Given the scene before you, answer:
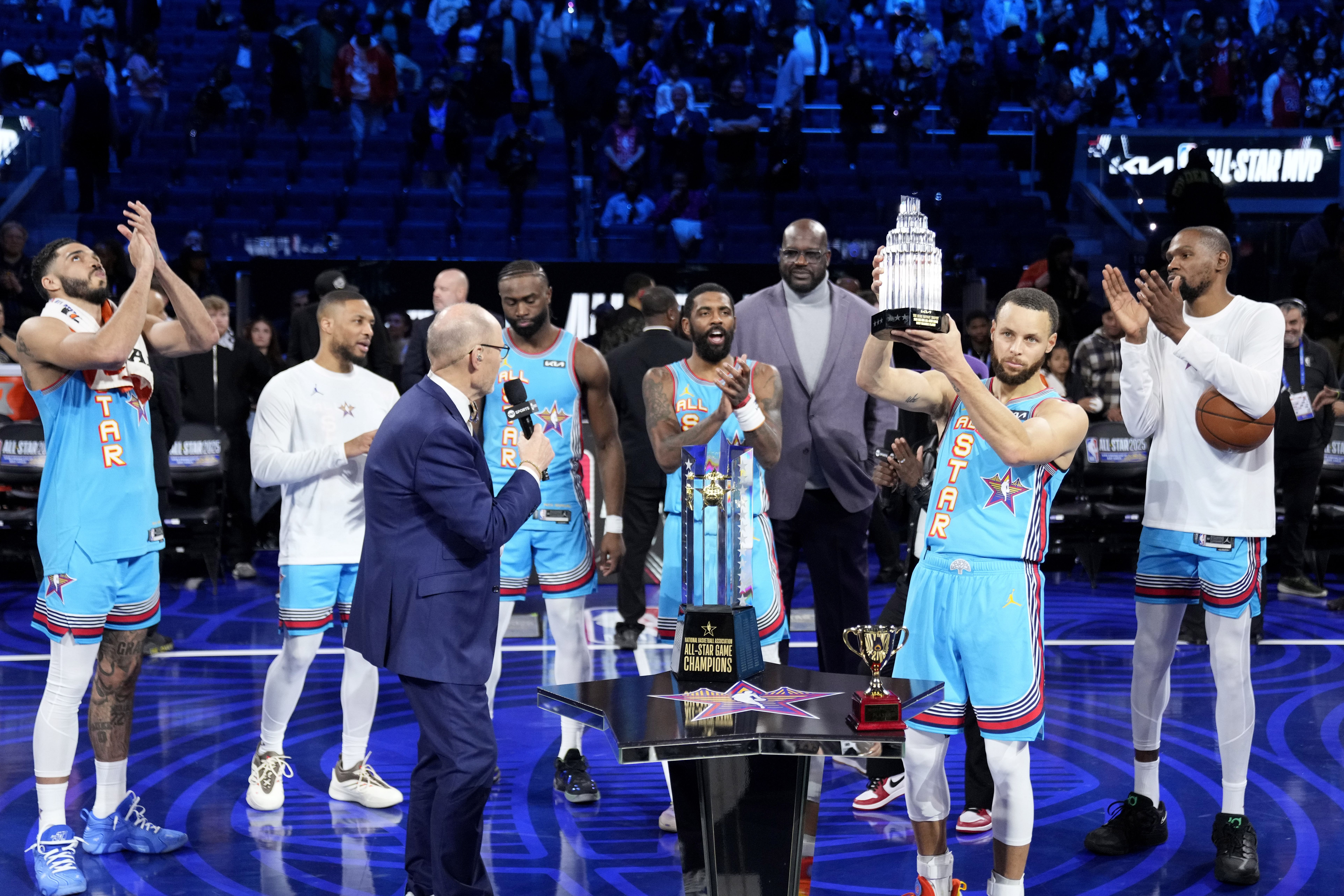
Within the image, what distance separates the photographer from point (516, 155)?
41.4 feet

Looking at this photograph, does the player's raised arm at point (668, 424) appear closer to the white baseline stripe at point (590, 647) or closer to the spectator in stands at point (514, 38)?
the white baseline stripe at point (590, 647)

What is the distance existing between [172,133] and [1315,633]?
11641 millimetres

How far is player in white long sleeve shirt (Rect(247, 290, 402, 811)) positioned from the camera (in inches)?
185

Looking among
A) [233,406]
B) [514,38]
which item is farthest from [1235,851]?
[514,38]

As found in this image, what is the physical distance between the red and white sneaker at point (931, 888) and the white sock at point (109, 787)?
2.58 metres

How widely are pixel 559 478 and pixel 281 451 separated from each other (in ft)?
3.28

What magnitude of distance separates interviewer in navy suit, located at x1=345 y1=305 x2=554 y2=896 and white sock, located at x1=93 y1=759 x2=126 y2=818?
125 centimetres

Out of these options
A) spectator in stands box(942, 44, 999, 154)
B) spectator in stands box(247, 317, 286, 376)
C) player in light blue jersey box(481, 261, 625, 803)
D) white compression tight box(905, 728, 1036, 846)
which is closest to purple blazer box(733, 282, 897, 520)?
player in light blue jersey box(481, 261, 625, 803)

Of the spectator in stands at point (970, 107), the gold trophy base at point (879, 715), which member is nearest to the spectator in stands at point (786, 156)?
the spectator in stands at point (970, 107)

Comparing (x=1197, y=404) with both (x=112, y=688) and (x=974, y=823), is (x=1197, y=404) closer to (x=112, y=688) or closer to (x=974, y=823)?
(x=974, y=823)

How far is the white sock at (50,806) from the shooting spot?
409 centimetres

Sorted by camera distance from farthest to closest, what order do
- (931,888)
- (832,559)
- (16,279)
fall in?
(16,279) < (832,559) < (931,888)

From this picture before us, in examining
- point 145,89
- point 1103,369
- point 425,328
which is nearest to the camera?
point 425,328

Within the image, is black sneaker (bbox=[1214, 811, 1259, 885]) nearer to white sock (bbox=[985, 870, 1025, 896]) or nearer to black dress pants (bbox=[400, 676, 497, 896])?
white sock (bbox=[985, 870, 1025, 896])
